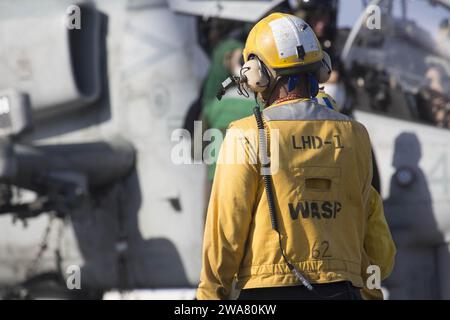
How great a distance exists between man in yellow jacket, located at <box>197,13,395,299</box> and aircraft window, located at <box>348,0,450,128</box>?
3413 mm

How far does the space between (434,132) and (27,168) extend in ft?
9.13

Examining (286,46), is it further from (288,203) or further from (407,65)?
(407,65)

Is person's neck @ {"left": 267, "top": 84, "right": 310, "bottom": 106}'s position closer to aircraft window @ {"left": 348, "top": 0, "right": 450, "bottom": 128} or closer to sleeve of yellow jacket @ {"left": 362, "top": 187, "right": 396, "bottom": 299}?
sleeve of yellow jacket @ {"left": 362, "top": 187, "right": 396, "bottom": 299}

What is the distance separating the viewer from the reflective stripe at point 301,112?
9.00 ft

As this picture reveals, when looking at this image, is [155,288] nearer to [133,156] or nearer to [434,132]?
[133,156]

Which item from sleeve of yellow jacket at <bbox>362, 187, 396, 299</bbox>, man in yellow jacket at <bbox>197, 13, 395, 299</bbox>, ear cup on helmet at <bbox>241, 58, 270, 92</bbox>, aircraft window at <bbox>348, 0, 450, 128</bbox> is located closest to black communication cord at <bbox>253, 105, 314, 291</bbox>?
man in yellow jacket at <bbox>197, 13, 395, 299</bbox>

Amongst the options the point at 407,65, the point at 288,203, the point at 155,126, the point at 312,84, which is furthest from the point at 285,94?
the point at 155,126

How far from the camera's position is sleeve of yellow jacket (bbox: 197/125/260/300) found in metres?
2.66

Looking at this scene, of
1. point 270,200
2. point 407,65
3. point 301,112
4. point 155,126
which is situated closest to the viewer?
point 270,200

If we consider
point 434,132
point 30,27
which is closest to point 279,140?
point 434,132

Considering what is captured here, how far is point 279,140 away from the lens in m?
2.69

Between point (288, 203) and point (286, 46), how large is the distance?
48 cm

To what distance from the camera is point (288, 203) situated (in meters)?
2.69

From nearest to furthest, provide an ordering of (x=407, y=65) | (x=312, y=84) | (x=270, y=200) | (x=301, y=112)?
(x=270, y=200), (x=301, y=112), (x=312, y=84), (x=407, y=65)
